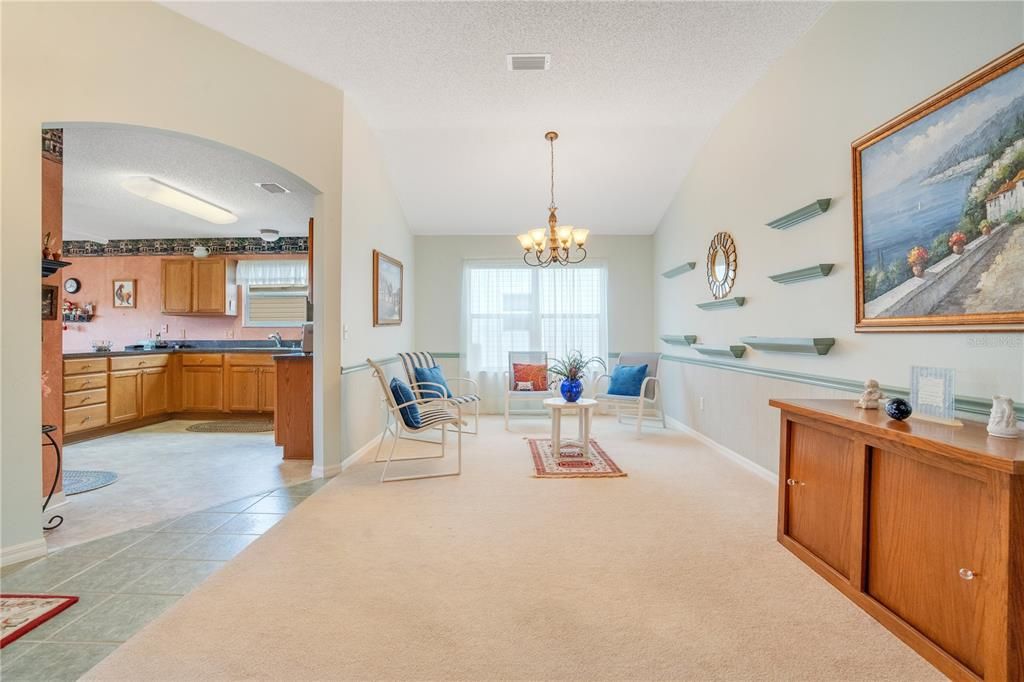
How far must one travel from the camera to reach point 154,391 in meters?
5.75

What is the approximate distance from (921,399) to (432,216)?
5.27 m

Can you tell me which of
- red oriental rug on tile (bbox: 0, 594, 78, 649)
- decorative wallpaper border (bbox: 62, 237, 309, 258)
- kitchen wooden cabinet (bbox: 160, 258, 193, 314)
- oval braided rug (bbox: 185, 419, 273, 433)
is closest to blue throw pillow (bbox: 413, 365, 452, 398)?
oval braided rug (bbox: 185, 419, 273, 433)

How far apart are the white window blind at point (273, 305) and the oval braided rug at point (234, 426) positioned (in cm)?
147

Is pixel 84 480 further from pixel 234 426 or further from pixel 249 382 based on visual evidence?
pixel 249 382

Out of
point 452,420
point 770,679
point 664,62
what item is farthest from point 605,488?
point 664,62

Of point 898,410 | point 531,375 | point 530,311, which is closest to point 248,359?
point 531,375

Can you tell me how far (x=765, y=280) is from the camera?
3619mm

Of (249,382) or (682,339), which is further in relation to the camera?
(249,382)

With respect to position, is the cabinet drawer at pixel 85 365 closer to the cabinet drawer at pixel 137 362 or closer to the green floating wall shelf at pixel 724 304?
the cabinet drawer at pixel 137 362

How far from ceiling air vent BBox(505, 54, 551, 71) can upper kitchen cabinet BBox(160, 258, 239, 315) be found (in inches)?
204

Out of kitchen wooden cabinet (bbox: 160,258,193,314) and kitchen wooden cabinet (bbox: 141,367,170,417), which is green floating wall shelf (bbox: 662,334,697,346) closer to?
kitchen wooden cabinet (bbox: 141,367,170,417)

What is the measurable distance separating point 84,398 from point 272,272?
→ 2650mm

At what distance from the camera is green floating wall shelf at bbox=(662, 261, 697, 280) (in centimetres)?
509

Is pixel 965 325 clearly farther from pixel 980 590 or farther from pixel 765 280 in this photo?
pixel 765 280
